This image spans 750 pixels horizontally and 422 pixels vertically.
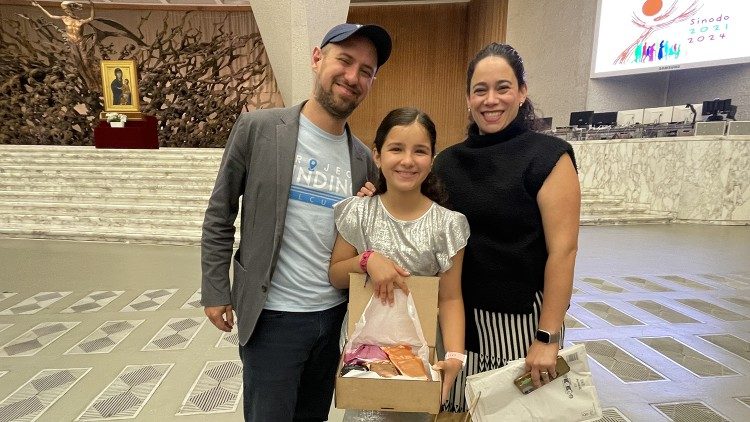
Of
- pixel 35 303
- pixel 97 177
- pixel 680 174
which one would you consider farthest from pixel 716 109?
pixel 97 177

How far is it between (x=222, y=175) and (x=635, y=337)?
3.10 meters

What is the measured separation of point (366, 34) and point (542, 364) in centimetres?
109

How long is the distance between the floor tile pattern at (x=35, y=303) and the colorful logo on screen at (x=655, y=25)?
12483 mm

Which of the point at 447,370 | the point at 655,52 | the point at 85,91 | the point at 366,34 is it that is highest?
the point at 655,52

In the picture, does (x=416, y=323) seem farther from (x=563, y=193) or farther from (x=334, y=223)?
(x=563, y=193)

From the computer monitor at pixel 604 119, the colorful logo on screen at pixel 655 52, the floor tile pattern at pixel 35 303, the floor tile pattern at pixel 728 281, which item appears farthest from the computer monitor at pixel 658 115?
the floor tile pattern at pixel 35 303

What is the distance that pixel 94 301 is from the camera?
3.68 m

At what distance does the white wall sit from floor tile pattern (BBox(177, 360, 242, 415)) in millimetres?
11036

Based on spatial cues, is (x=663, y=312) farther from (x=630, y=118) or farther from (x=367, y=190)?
(x=630, y=118)

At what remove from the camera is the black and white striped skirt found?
135cm

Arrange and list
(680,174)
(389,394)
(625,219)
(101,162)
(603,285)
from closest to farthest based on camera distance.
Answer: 1. (389,394)
2. (603,285)
3. (625,219)
4. (680,174)
5. (101,162)

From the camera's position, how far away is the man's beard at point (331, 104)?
52.6 inches

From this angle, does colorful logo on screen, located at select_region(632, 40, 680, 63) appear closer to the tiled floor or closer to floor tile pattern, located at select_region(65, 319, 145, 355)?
the tiled floor

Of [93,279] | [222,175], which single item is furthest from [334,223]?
[93,279]
